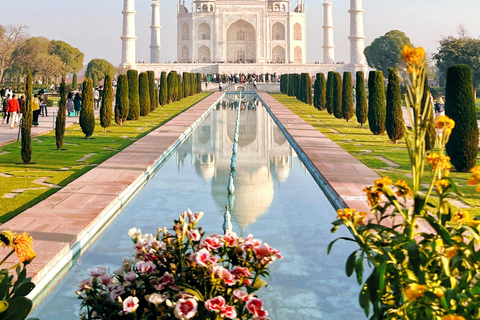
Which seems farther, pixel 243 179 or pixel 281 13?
pixel 281 13

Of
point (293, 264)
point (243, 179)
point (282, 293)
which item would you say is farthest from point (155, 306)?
point (243, 179)

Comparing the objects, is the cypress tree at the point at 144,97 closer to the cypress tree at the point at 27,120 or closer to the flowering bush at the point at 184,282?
the cypress tree at the point at 27,120

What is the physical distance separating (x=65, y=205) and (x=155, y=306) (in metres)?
3.67

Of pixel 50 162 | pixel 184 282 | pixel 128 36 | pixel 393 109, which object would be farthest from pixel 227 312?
pixel 128 36

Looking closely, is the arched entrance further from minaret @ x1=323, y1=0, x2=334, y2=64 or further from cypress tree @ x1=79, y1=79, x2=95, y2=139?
cypress tree @ x1=79, y1=79, x2=95, y2=139

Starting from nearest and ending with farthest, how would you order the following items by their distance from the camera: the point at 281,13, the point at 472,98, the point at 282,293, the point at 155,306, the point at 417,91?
the point at 417,91
the point at 155,306
the point at 282,293
the point at 472,98
the point at 281,13

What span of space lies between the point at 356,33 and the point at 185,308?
45.6 metres

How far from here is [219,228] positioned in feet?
17.6

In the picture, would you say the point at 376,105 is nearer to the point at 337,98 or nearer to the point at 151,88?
the point at 337,98

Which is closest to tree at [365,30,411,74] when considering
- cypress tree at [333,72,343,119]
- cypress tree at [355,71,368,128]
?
cypress tree at [333,72,343,119]

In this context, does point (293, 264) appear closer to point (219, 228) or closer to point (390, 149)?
point (219, 228)

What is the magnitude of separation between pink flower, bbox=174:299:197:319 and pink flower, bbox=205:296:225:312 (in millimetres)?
50

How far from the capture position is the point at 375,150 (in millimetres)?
10469

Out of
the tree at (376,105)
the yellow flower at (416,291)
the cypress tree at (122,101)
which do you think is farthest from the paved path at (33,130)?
the yellow flower at (416,291)
